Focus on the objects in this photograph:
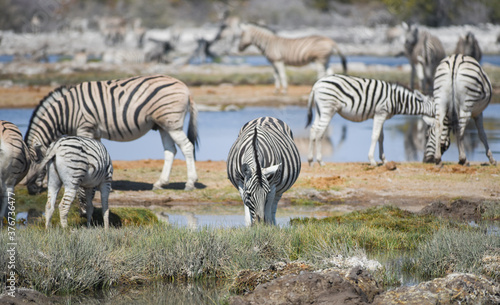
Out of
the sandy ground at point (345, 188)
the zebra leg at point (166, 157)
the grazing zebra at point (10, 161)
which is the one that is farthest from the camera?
the zebra leg at point (166, 157)

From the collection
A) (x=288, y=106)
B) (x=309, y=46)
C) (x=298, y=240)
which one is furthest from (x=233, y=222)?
(x=309, y=46)

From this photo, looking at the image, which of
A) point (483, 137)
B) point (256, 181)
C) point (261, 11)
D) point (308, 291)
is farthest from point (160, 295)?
point (261, 11)

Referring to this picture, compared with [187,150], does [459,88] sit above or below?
above

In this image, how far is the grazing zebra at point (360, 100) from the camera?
14125 mm

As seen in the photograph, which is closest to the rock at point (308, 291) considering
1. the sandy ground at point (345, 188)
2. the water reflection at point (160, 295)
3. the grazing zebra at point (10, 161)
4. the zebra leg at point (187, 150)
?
the water reflection at point (160, 295)

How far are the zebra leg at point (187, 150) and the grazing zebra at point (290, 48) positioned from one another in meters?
14.9

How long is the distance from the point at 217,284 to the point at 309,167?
7.34 metres

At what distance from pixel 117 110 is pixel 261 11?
68.5 meters

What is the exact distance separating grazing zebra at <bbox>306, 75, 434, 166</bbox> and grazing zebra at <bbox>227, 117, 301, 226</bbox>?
545cm

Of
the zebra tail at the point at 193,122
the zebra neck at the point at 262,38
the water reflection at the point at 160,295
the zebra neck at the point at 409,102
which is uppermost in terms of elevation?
the zebra neck at the point at 262,38

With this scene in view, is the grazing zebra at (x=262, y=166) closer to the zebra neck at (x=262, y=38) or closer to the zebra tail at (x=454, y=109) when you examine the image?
the zebra tail at (x=454, y=109)

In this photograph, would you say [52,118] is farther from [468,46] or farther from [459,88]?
[468,46]

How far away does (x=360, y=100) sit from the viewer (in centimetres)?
1415

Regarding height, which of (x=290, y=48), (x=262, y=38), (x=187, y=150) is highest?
(x=262, y=38)
